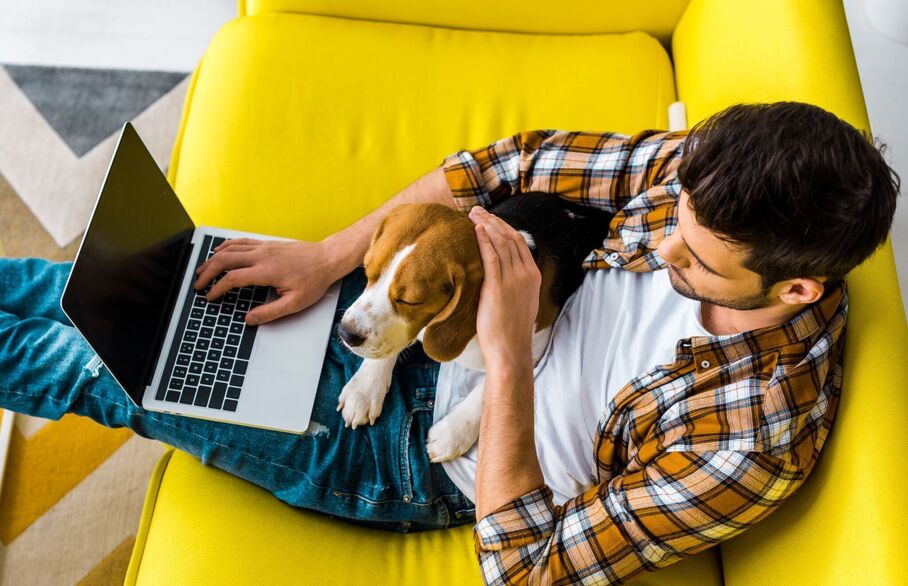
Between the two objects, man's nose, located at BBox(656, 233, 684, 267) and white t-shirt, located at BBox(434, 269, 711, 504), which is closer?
man's nose, located at BBox(656, 233, 684, 267)

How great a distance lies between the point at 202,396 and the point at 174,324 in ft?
0.62

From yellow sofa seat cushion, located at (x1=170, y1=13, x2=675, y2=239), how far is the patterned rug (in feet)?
2.63

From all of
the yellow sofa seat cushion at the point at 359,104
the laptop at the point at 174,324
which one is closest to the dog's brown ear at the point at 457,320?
the laptop at the point at 174,324

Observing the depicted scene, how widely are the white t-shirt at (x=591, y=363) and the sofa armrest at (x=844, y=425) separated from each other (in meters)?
0.31

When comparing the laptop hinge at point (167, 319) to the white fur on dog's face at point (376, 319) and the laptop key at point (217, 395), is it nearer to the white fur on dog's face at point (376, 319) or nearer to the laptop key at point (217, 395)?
the laptop key at point (217, 395)

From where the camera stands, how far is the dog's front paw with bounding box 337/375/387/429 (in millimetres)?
1615

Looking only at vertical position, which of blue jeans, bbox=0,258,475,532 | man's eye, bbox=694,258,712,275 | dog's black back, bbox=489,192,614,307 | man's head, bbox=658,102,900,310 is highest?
man's head, bbox=658,102,900,310

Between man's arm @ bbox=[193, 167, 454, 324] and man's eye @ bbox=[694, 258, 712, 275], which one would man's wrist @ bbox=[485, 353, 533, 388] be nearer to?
man's eye @ bbox=[694, 258, 712, 275]

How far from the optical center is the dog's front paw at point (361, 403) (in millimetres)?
1615

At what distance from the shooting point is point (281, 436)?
160cm

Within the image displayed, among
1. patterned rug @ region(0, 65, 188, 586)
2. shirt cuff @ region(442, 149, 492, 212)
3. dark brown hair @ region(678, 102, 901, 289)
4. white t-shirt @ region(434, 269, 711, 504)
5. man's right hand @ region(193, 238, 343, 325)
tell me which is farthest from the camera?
patterned rug @ region(0, 65, 188, 586)

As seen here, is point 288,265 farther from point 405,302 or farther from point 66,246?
point 66,246

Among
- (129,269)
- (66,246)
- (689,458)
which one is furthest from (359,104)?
(689,458)

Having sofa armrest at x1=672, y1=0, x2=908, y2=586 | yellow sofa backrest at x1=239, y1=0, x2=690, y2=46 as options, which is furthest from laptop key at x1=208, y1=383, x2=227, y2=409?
yellow sofa backrest at x1=239, y1=0, x2=690, y2=46
